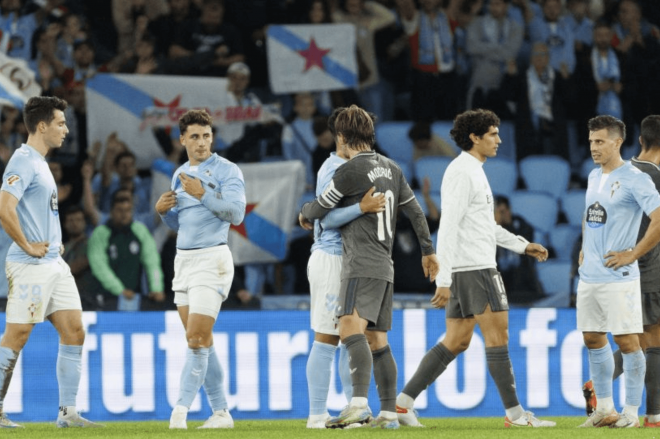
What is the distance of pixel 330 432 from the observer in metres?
7.48

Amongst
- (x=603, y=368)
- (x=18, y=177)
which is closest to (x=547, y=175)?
(x=603, y=368)

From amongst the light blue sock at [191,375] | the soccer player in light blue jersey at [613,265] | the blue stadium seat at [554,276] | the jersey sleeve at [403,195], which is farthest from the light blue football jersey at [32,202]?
the blue stadium seat at [554,276]

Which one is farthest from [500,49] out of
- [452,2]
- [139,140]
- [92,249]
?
[92,249]

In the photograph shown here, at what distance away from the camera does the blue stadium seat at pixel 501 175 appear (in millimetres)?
14172

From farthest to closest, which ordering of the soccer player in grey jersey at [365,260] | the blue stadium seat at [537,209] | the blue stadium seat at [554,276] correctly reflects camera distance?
the blue stadium seat at [537,209] → the blue stadium seat at [554,276] → the soccer player in grey jersey at [365,260]

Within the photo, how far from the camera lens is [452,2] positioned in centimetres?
1545

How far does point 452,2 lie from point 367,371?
887cm

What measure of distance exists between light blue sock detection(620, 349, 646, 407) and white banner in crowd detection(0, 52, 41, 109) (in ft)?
24.4

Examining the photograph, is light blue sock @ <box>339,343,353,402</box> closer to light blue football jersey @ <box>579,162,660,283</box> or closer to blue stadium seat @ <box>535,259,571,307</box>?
light blue football jersey @ <box>579,162,660,283</box>

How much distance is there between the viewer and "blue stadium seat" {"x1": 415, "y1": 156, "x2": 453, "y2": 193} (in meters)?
14.2

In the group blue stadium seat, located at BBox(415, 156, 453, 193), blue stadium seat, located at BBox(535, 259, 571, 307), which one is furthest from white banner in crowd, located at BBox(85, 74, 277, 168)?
blue stadium seat, located at BBox(535, 259, 571, 307)

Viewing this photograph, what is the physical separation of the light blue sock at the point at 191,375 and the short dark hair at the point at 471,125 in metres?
2.16

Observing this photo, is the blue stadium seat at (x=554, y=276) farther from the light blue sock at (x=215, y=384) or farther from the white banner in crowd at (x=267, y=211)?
the light blue sock at (x=215, y=384)

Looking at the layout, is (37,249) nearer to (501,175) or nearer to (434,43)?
(501,175)
